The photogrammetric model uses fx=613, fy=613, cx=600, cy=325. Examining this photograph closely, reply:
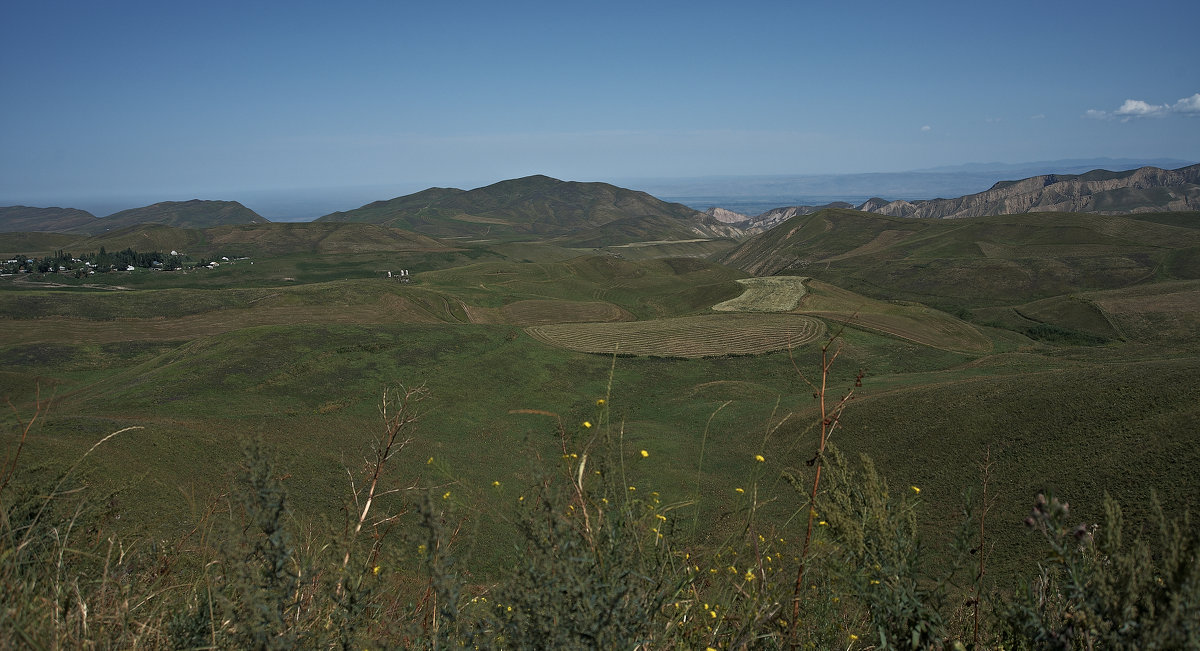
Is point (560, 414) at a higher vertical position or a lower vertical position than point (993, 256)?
lower

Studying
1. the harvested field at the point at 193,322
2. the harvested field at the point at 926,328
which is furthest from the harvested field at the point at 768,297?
the harvested field at the point at 193,322

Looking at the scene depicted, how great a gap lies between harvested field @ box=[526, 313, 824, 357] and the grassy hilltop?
44cm

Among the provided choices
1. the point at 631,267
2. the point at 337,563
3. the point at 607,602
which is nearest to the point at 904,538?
the point at 607,602

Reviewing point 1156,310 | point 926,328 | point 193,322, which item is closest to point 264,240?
point 193,322

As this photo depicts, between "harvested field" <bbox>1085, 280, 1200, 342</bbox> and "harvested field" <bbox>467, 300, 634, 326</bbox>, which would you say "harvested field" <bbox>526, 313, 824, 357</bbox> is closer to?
"harvested field" <bbox>467, 300, 634, 326</bbox>

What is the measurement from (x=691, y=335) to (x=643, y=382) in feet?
46.8

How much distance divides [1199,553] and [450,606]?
3.22 m

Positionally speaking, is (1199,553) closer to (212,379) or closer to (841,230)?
(212,379)

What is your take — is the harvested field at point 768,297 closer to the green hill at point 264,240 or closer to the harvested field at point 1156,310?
the harvested field at point 1156,310

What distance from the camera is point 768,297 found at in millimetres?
76688

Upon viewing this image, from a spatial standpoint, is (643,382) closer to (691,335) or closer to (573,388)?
(573,388)

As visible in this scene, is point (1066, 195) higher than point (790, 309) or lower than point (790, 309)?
higher

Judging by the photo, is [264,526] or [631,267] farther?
[631,267]

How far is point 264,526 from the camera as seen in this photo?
281cm
